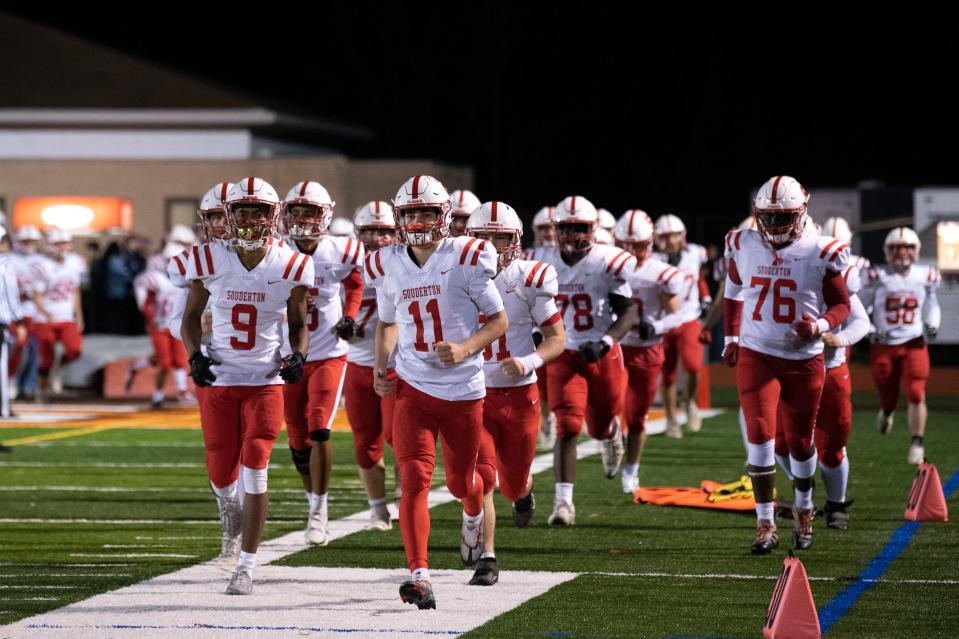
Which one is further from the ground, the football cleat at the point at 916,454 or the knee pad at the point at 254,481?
the knee pad at the point at 254,481

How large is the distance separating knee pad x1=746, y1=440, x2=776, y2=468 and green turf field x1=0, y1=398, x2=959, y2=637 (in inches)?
18.5

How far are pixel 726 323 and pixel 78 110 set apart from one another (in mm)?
22172

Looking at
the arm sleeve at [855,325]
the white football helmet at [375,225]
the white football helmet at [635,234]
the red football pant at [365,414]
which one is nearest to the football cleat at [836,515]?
the arm sleeve at [855,325]

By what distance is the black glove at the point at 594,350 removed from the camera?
369 inches

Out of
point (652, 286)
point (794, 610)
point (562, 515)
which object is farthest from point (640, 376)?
point (794, 610)

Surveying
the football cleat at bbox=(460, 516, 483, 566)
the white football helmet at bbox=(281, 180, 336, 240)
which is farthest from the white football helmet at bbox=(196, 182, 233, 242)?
the football cleat at bbox=(460, 516, 483, 566)

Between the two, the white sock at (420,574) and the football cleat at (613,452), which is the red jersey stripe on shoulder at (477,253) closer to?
the white sock at (420,574)

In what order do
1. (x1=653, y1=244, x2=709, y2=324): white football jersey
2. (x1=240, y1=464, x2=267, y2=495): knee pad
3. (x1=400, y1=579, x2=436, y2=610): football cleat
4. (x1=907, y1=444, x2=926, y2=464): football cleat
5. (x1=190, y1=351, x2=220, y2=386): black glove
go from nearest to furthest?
(x1=400, y1=579, x2=436, y2=610): football cleat → (x1=190, y1=351, x2=220, y2=386): black glove → (x1=240, y1=464, x2=267, y2=495): knee pad → (x1=907, y1=444, x2=926, y2=464): football cleat → (x1=653, y1=244, x2=709, y2=324): white football jersey

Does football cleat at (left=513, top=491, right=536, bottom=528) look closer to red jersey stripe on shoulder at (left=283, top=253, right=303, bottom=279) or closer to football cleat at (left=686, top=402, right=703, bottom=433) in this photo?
red jersey stripe on shoulder at (left=283, top=253, right=303, bottom=279)

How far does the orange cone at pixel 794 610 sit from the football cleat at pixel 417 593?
1410 millimetres

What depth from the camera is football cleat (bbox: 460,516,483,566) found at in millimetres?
7824

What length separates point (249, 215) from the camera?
7727 mm

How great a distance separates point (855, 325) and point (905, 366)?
3.82m

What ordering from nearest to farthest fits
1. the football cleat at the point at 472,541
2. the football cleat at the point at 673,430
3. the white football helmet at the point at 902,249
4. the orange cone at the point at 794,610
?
the orange cone at the point at 794,610, the football cleat at the point at 472,541, the white football helmet at the point at 902,249, the football cleat at the point at 673,430
